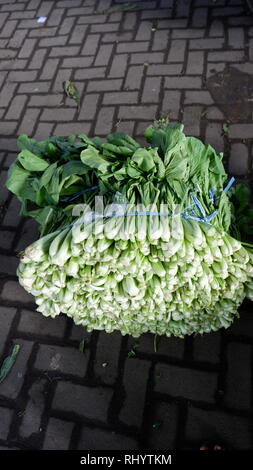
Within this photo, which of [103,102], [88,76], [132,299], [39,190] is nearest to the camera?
[132,299]

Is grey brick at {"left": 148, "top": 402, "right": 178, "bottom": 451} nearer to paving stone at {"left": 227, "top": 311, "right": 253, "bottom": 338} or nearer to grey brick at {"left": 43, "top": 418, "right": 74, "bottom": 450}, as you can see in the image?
grey brick at {"left": 43, "top": 418, "right": 74, "bottom": 450}

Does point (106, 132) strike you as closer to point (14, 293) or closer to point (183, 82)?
point (183, 82)

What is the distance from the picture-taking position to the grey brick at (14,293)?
3.01m

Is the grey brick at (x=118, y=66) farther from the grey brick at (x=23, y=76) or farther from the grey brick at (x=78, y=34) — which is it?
the grey brick at (x=23, y=76)

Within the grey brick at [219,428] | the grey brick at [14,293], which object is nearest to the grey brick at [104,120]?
the grey brick at [14,293]

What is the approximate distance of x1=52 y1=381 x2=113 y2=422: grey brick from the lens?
2473 millimetres

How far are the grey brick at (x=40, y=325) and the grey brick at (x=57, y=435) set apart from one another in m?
0.60

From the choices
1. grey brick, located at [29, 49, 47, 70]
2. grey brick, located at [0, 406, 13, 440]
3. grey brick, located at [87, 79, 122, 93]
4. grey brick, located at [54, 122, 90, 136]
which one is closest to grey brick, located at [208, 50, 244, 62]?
grey brick, located at [87, 79, 122, 93]

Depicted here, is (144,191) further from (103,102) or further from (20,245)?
(103,102)

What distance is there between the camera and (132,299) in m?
2.02

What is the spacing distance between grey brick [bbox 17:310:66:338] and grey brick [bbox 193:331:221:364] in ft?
3.34

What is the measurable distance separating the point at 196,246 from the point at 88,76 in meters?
3.35

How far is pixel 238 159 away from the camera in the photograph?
11.2ft
